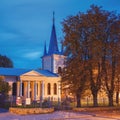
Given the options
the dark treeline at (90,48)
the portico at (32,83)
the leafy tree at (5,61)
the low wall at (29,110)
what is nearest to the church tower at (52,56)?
the portico at (32,83)

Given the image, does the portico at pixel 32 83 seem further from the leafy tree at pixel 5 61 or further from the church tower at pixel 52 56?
the leafy tree at pixel 5 61

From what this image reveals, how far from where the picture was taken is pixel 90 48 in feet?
105

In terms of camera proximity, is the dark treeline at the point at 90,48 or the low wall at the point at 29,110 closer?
the low wall at the point at 29,110

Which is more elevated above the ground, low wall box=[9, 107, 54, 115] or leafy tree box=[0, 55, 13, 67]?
leafy tree box=[0, 55, 13, 67]

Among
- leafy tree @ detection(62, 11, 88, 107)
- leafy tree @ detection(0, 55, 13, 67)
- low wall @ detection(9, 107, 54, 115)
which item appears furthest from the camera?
leafy tree @ detection(0, 55, 13, 67)

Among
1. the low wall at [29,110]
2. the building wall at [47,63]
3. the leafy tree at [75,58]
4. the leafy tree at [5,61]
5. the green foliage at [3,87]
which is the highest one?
the leafy tree at [5,61]

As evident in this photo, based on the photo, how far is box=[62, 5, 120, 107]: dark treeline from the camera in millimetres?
32219

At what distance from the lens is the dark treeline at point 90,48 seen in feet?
106

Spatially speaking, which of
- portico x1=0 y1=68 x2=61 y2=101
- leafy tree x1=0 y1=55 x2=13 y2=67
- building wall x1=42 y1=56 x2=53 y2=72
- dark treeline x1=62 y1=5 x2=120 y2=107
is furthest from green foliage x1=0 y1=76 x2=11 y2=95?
leafy tree x1=0 y1=55 x2=13 y2=67

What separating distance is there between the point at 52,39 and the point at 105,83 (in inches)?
1235

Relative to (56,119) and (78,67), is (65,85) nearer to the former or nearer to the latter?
(78,67)

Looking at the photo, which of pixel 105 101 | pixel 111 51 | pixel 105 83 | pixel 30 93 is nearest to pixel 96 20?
pixel 111 51

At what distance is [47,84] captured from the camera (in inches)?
2132

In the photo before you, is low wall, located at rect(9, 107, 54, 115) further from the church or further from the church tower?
the church tower
